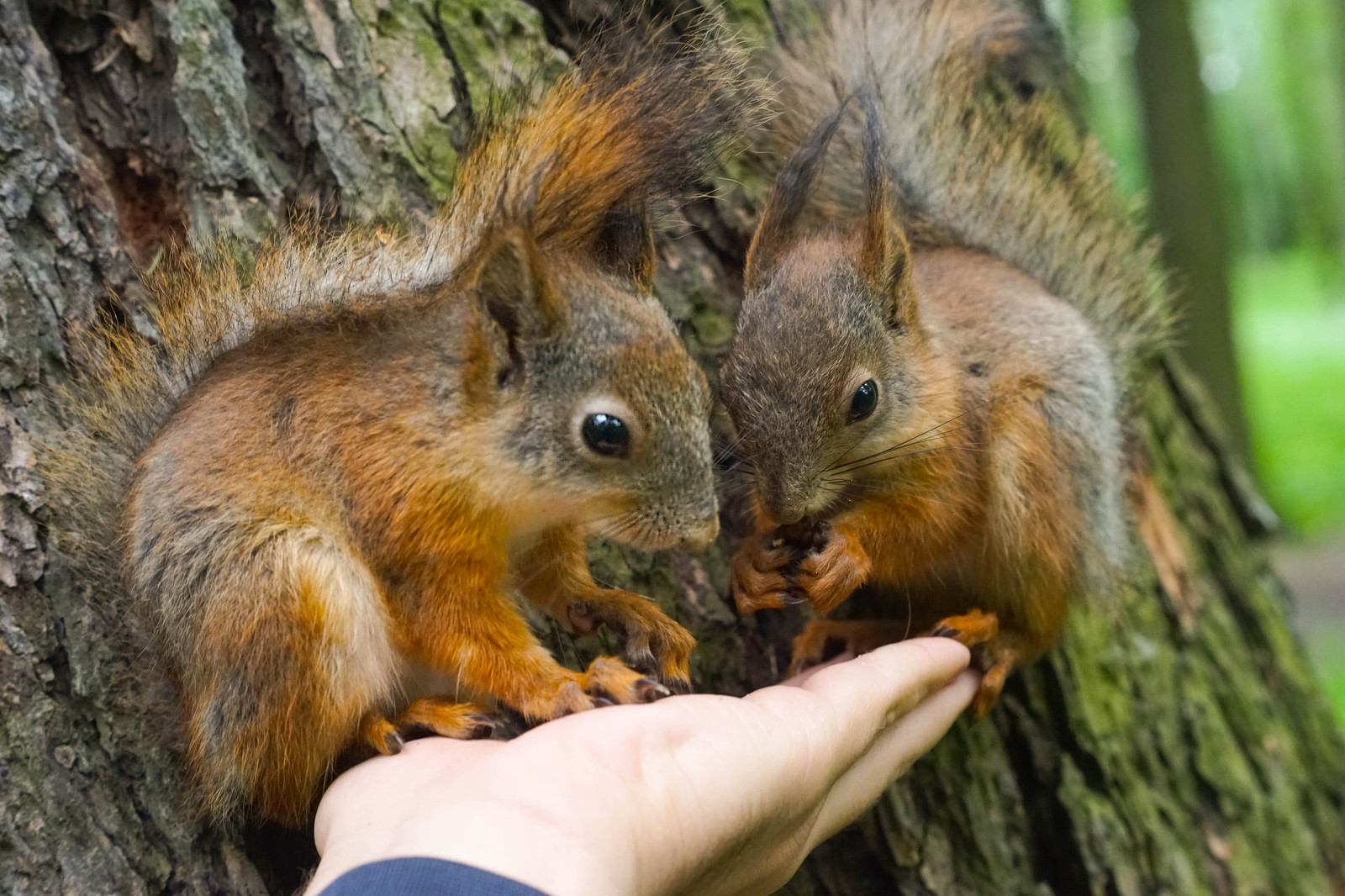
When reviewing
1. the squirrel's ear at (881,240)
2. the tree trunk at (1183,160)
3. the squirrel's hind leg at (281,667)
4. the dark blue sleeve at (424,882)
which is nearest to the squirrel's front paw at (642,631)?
the squirrel's hind leg at (281,667)

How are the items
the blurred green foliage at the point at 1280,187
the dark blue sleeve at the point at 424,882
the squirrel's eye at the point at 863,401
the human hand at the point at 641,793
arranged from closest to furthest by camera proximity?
the dark blue sleeve at the point at 424,882 → the human hand at the point at 641,793 → the squirrel's eye at the point at 863,401 → the blurred green foliage at the point at 1280,187

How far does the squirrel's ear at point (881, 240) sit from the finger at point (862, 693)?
0.69 meters

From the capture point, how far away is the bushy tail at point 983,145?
2.35 meters

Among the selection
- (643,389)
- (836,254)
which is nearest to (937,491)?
(836,254)

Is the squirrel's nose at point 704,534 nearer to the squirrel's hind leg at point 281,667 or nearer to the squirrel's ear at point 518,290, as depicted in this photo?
the squirrel's ear at point 518,290

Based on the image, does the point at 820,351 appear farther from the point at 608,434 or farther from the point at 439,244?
the point at 439,244

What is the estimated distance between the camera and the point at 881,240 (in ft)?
6.88

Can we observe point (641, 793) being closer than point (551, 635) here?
Yes

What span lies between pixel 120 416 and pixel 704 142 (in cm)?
111

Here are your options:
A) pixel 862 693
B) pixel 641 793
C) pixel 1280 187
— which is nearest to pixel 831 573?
pixel 862 693

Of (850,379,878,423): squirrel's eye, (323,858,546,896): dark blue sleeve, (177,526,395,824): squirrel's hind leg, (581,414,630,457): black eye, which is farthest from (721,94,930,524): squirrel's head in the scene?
(323,858,546,896): dark blue sleeve

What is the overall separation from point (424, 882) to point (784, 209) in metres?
1.41

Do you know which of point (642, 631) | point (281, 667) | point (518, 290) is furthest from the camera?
point (642, 631)

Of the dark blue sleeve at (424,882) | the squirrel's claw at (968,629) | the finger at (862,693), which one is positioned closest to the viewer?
the dark blue sleeve at (424,882)
